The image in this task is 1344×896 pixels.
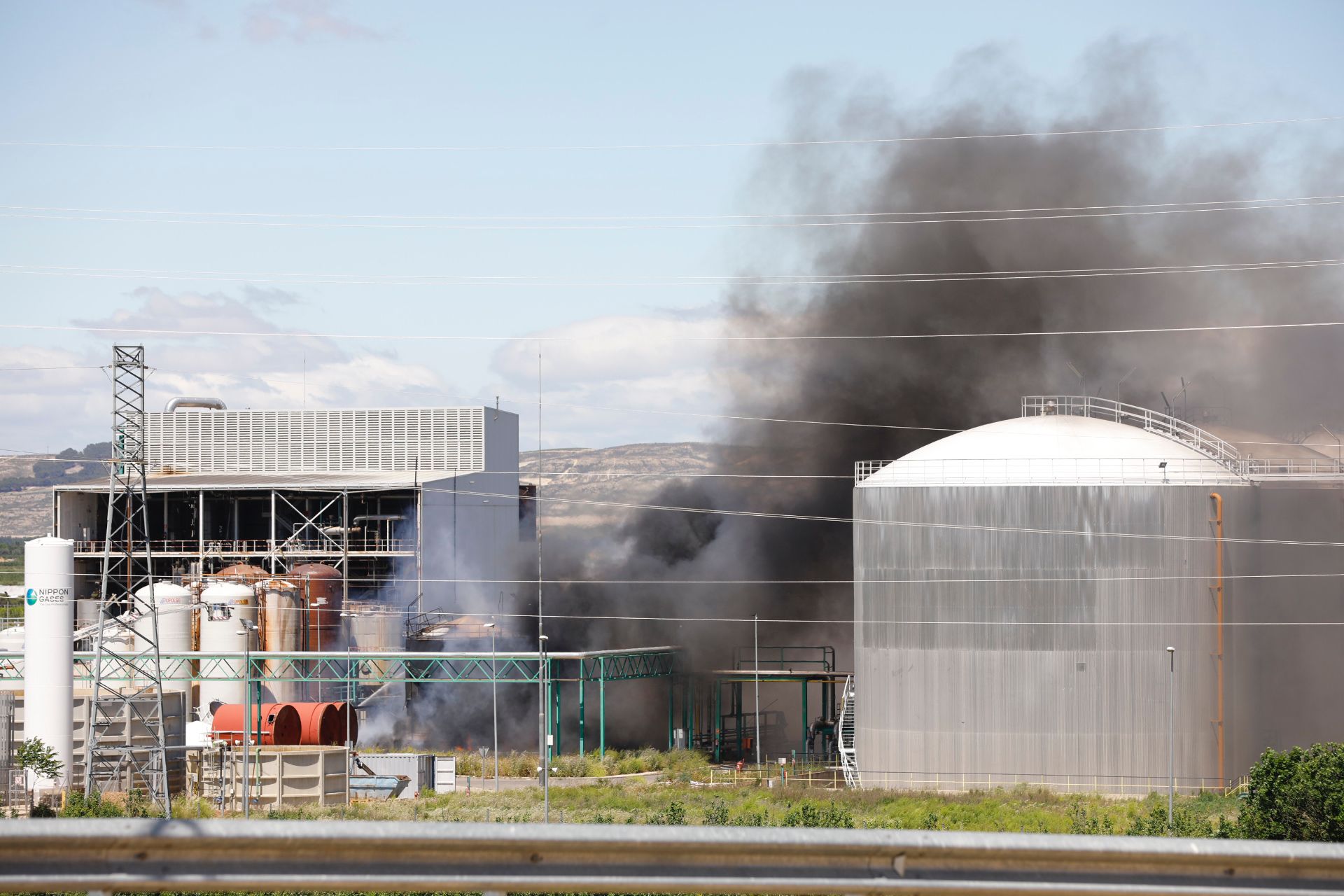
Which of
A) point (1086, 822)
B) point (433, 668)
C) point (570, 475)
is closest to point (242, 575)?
point (433, 668)

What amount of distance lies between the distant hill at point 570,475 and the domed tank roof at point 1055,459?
78.5m

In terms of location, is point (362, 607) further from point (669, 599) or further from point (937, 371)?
point (937, 371)

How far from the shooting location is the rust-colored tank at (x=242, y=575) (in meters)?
52.3

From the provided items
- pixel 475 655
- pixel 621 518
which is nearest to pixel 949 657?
pixel 475 655

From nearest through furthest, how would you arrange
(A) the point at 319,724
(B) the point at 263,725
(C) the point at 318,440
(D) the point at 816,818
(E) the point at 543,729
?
(D) the point at 816,818
(E) the point at 543,729
(B) the point at 263,725
(A) the point at 319,724
(C) the point at 318,440

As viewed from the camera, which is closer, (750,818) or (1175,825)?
(1175,825)

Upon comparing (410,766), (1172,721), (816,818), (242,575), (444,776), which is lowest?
(444,776)

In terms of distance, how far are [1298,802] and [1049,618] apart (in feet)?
40.7

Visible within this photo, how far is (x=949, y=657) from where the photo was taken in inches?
1537

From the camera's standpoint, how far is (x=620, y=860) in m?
3.96

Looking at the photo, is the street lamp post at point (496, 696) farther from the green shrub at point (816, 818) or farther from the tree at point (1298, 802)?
the tree at point (1298, 802)

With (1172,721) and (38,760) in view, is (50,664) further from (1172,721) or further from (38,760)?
(1172,721)

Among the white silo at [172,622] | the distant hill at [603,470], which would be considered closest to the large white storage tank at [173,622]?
the white silo at [172,622]

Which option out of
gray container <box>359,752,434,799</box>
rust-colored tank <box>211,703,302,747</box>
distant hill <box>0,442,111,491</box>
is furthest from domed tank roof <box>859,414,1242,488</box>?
distant hill <box>0,442,111,491</box>
